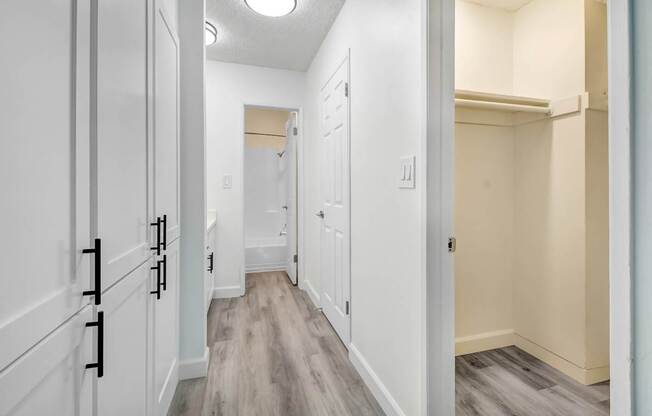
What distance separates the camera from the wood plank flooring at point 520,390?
156cm

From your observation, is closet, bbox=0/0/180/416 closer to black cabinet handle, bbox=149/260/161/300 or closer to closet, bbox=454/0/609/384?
black cabinet handle, bbox=149/260/161/300

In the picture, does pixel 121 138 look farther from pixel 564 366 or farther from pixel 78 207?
pixel 564 366

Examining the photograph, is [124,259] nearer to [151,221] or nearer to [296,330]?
[151,221]

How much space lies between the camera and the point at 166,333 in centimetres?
150

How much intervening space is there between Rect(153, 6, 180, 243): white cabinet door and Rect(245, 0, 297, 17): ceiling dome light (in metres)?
0.81

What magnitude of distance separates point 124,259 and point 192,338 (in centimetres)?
115

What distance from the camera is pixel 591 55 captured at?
1.75 metres

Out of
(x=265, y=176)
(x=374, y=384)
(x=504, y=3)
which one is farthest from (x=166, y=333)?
(x=265, y=176)

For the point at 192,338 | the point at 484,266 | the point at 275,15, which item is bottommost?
the point at 192,338

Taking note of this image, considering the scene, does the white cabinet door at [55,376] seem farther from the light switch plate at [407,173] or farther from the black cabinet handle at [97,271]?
the light switch plate at [407,173]

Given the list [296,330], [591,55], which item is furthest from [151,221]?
[591,55]

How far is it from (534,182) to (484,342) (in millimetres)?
Result: 1125

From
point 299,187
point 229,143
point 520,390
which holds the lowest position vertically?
point 520,390

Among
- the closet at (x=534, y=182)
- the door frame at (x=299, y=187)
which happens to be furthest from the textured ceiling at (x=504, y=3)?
the door frame at (x=299, y=187)
